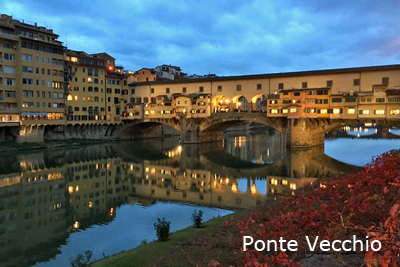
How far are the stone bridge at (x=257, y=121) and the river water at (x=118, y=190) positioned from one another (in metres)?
3.59

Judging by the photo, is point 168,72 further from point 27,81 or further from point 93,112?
point 27,81

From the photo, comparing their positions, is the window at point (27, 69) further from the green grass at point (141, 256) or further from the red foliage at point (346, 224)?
the red foliage at point (346, 224)

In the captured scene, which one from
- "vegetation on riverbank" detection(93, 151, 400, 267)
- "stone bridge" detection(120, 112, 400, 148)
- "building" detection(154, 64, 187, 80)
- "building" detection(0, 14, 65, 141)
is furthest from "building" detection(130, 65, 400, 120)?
"vegetation on riverbank" detection(93, 151, 400, 267)

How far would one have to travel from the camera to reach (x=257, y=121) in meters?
48.9

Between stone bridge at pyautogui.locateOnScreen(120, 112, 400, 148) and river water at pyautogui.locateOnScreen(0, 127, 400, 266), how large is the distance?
3.59 metres

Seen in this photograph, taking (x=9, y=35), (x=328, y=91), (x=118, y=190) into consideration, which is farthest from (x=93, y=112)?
(x=328, y=91)

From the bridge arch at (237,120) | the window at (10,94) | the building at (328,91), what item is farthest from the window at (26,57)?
the building at (328,91)

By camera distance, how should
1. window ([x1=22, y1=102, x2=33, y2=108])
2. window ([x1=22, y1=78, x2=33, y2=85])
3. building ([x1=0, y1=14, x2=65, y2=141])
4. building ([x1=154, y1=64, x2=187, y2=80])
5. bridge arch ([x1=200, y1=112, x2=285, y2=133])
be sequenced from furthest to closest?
building ([x1=154, y1=64, x2=187, y2=80]) → bridge arch ([x1=200, y1=112, x2=285, y2=133]) → window ([x1=22, y1=102, x2=33, y2=108]) → window ([x1=22, y1=78, x2=33, y2=85]) → building ([x1=0, y1=14, x2=65, y2=141])

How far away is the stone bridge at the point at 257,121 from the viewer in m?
44.5

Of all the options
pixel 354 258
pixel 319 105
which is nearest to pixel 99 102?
pixel 319 105

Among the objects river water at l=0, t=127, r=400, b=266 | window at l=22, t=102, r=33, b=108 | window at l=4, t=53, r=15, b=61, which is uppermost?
window at l=4, t=53, r=15, b=61

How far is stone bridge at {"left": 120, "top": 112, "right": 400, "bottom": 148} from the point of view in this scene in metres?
44.5

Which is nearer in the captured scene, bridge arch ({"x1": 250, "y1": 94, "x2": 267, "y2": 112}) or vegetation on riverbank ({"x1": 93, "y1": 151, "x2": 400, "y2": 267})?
vegetation on riverbank ({"x1": 93, "y1": 151, "x2": 400, "y2": 267})

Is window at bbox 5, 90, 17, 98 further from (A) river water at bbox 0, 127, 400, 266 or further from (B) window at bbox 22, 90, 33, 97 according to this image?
(A) river water at bbox 0, 127, 400, 266
